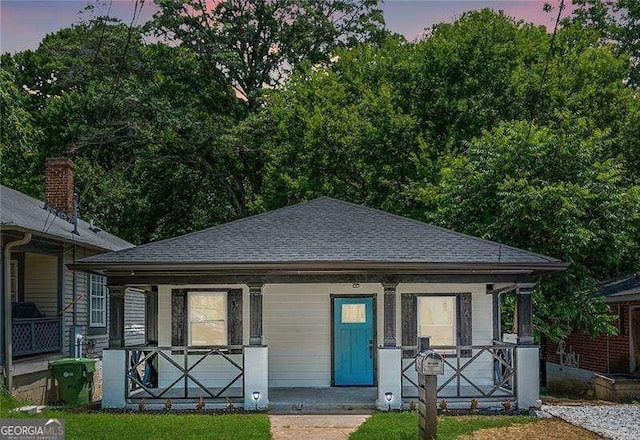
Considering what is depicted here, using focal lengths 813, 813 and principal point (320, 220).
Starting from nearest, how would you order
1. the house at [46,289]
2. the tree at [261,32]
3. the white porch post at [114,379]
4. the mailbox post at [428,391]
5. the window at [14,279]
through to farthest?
1. the mailbox post at [428,391]
2. the white porch post at [114,379]
3. the house at [46,289]
4. the window at [14,279]
5. the tree at [261,32]

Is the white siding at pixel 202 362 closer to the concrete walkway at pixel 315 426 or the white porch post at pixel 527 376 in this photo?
the concrete walkway at pixel 315 426

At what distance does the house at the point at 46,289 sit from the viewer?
48.6 feet

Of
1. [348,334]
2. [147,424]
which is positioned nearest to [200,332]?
[348,334]

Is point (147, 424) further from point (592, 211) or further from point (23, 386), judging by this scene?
point (592, 211)

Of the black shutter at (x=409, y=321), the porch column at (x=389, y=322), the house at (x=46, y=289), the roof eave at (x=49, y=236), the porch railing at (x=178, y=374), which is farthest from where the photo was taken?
the black shutter at (x=409, y=321)

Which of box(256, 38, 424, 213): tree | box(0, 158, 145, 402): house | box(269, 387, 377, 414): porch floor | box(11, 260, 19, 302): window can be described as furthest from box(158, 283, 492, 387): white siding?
box(256, 38, 424, 213): tree

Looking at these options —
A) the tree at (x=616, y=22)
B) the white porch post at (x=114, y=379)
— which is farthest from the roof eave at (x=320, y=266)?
the tree at (x=616, y=22)

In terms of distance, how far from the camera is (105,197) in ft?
108

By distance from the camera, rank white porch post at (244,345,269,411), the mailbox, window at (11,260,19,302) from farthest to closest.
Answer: window at (11,260,19,302), white porch post at (244,345,269,411), the mailbox

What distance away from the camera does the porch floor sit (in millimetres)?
13930

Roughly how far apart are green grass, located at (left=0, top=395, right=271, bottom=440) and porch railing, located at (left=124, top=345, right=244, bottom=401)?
908mm

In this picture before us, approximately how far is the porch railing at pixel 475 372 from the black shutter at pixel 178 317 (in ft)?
14.4

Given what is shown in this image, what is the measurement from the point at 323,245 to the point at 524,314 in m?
3.81

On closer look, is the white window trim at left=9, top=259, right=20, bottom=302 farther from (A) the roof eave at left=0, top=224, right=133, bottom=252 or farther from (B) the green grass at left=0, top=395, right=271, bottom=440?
(B) the green grass at left=0, top=395, right=271, bottom=440
